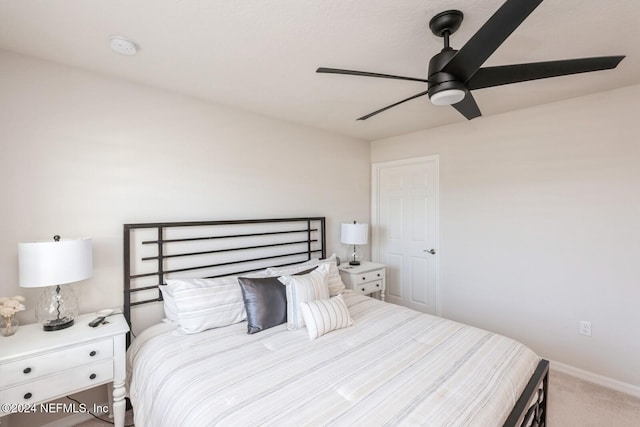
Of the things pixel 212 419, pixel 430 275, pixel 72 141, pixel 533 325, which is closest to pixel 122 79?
pixel 72 141

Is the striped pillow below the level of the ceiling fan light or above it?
below

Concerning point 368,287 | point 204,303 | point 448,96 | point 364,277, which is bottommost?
point 368,287

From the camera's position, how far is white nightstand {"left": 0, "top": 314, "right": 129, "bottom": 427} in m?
1.50

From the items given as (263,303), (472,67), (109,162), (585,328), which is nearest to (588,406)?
(585,328)

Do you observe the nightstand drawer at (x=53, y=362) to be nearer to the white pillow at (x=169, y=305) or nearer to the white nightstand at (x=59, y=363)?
the white nightstand at (x=59, y=363)

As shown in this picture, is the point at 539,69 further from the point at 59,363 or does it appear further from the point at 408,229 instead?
the point at 59,363

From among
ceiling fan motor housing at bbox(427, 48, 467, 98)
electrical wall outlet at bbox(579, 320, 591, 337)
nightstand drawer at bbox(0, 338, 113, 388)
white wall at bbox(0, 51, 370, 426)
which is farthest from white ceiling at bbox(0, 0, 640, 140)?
electrical wall outlet at bbox(579, 320, 591, 337)

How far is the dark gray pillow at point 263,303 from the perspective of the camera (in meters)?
2.04

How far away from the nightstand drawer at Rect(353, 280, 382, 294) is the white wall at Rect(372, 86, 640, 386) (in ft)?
2.58

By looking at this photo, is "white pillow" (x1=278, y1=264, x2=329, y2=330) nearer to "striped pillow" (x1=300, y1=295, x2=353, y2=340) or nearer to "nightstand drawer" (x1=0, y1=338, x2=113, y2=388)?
"striped pillow" (x1=300, y1=295, x2=353, y2=340)

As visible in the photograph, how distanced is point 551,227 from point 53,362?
153 inches

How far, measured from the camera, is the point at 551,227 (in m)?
2.73

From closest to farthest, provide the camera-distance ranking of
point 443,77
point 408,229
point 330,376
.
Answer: point 443,77
point 330,376
point 408,229

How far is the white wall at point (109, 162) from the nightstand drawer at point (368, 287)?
1.33 meters
